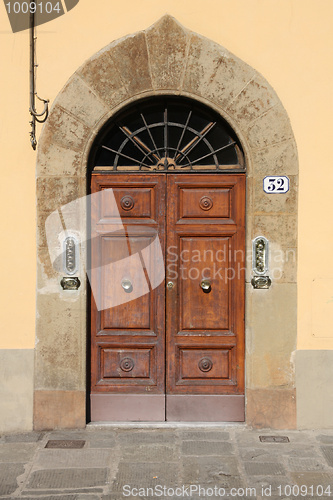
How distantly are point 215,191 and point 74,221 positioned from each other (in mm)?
1435

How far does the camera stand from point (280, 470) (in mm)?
4859

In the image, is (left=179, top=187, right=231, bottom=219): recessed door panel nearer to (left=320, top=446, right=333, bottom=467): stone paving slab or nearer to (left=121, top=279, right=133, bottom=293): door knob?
(left=121, top=279, right=133, bottom=293): door knob

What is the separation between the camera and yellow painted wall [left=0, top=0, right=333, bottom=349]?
5695 millimetres

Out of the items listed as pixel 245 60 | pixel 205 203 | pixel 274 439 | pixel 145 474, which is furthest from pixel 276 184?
pixel 145 474

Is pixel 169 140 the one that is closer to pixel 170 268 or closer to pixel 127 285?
pixel 170 268

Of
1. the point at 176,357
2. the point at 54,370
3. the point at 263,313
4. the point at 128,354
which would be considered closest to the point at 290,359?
the point at 263,313

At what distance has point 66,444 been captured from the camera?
5.45 m

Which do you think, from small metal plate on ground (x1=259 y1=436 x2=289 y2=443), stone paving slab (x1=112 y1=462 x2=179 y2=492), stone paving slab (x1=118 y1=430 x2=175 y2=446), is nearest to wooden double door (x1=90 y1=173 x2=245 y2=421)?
stone paving slab (x1=118 y1=430 x2=175 y2=446)

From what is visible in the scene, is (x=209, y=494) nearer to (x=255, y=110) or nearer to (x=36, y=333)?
(x=36, y=333)

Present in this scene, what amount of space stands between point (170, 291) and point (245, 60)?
7.79ft

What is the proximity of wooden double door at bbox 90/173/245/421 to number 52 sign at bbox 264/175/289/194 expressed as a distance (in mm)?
280

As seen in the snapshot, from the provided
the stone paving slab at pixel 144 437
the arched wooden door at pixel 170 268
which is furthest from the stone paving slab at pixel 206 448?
the arched wooden door at pixel 170 268

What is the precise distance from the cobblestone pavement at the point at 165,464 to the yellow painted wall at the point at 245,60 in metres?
1.01

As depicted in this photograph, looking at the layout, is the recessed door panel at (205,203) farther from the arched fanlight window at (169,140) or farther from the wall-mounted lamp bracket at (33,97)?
the wall-mounted lamp bracket at (33,97)
